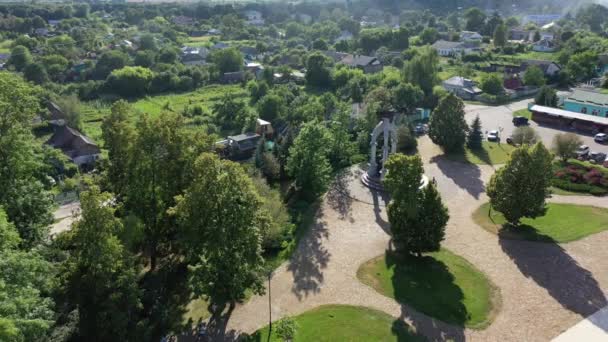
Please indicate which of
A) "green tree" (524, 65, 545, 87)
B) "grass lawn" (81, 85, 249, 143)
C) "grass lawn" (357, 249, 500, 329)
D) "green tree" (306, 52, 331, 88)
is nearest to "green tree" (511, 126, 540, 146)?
"grass lawn" (357, 249, 500, 329)

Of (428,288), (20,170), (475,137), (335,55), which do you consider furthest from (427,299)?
(335,55)

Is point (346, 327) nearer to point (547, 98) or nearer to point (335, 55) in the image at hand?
Result: point (547, 98)

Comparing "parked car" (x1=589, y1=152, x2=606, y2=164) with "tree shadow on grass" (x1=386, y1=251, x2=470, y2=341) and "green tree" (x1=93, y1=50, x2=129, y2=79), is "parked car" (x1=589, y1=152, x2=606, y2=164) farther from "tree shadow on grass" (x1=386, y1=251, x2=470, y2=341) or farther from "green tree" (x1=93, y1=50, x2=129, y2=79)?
"green tree" (x1=93, y1=50, x2=129, y2=79)

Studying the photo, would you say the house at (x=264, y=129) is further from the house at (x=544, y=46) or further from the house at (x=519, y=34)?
the house at (x=519, y=34)

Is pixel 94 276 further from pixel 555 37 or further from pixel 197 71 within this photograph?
pixel 555 37

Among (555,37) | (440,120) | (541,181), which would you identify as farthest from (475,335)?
(555,37)

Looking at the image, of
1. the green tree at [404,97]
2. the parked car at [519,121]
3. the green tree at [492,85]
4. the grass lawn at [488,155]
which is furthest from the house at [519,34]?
the grass lawn at [488,155]
